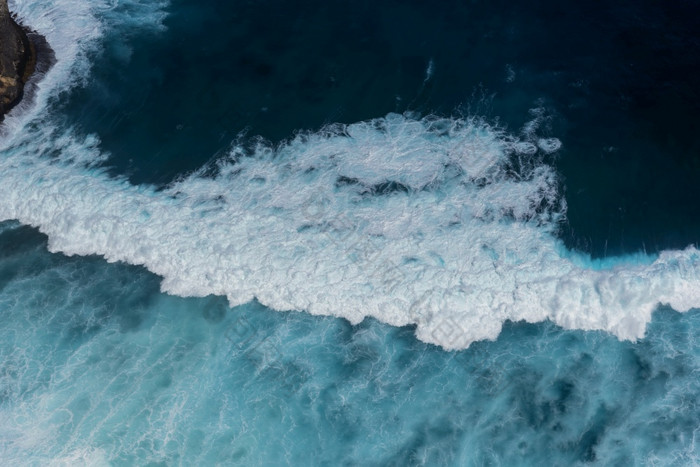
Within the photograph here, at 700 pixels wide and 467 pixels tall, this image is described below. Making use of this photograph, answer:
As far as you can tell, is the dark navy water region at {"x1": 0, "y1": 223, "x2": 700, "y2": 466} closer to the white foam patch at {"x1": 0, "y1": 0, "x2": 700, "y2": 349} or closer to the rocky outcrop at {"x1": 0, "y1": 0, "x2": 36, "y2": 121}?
the white foam patch at {"x1": 0, "y1": 0, "x2": 700, "y2": 349}

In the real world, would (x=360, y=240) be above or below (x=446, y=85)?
below

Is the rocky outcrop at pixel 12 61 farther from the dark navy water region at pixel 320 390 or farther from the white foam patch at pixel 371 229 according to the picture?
the dark navy water region at pixel 320 390

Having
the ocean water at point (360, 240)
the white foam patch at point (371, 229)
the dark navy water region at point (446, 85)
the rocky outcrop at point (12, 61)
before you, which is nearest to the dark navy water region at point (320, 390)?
the ocean water at point (360, 240)

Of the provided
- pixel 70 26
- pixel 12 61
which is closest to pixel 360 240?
pixel 12 61

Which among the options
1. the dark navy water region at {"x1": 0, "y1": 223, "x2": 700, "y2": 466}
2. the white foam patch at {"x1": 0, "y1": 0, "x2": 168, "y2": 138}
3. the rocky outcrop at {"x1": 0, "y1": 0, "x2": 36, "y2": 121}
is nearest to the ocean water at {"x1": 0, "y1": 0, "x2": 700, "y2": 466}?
the dark navy water region at {"x1": 0, "y1": 223, "x2": 700, "y2": 466}

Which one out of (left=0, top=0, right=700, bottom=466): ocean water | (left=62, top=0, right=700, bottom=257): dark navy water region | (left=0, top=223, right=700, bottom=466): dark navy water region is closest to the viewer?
(left=0, top=223, right=700, bottom=466): dark navy water region

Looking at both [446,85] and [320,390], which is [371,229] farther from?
[446,85]

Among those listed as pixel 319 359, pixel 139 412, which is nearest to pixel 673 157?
pixel 319 359
